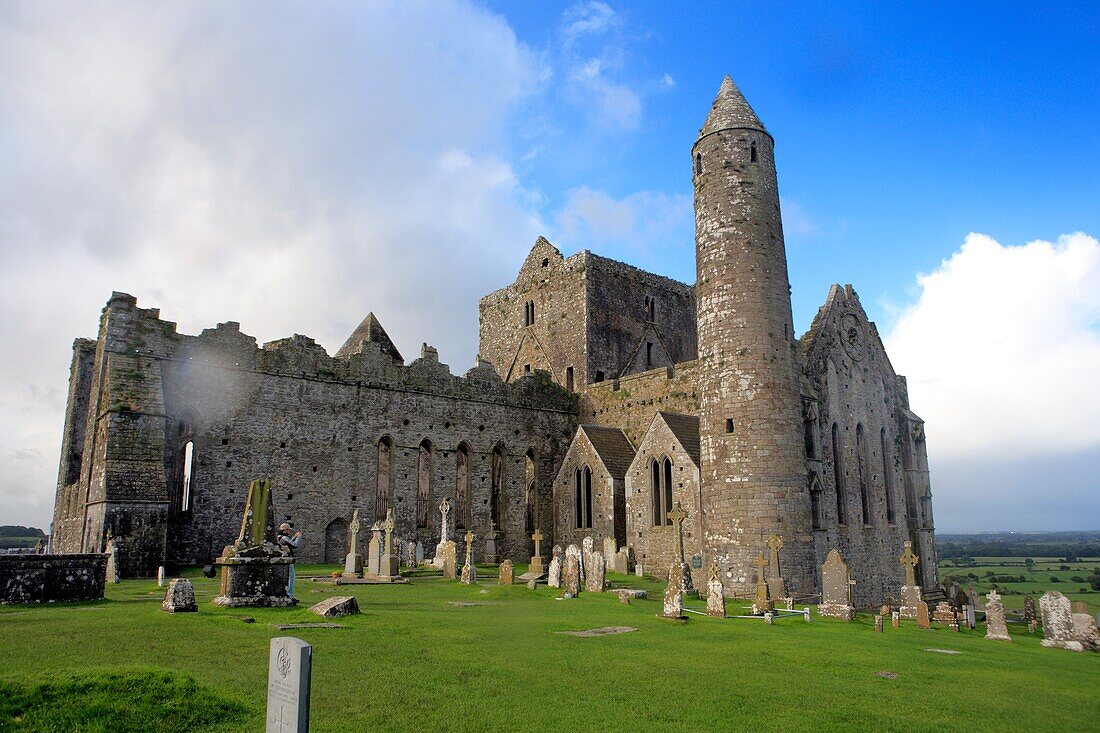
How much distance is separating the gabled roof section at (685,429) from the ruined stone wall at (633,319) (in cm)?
905

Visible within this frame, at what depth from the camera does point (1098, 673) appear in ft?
37.9

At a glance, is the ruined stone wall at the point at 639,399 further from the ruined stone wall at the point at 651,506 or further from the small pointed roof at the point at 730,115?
the small pointed roof at the point at 730,115

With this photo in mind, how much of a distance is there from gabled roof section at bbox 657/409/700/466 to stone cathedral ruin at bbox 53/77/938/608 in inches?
3.9

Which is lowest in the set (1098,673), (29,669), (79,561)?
(1098,673)

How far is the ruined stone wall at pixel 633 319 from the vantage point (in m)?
37.0

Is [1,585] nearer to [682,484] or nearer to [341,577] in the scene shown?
[341,577]

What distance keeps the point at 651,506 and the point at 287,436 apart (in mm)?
13090

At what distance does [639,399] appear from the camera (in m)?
31.5

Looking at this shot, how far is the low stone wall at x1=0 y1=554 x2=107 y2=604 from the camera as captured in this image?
40.3 feet

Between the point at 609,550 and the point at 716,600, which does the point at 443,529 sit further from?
the point at 716,600

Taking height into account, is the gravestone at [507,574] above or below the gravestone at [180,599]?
below

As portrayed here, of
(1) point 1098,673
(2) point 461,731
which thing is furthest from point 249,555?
(1) point 1098,673

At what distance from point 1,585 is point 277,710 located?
9.51m

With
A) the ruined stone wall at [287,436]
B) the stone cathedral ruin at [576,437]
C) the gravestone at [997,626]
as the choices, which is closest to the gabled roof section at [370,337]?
the stone cathedral ruin at [576,437]
